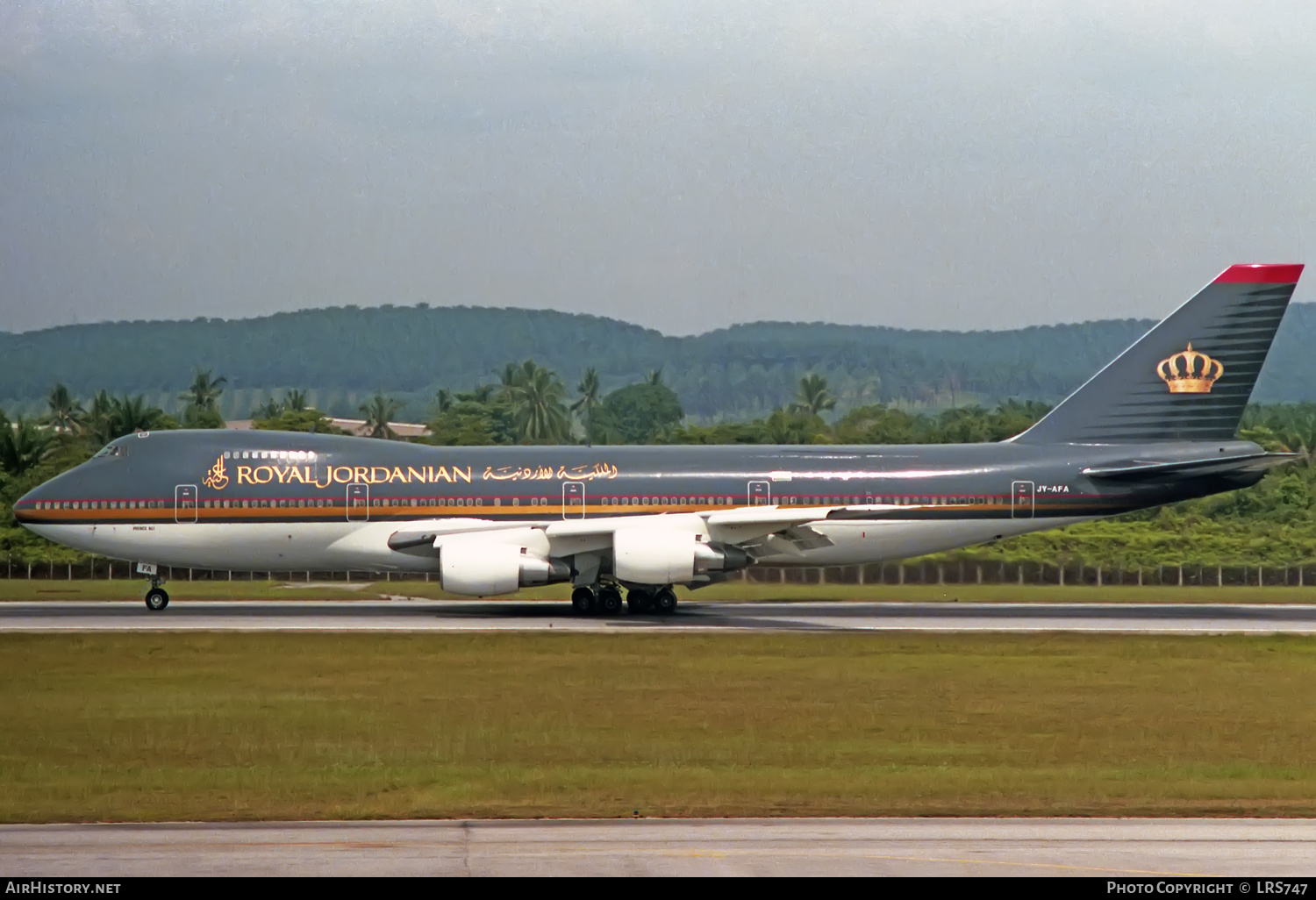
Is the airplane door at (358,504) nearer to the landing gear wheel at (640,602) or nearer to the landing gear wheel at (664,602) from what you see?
the landing gear wheel at (640,602)

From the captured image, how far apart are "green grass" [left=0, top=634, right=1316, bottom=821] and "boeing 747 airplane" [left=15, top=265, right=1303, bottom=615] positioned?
7782 mm

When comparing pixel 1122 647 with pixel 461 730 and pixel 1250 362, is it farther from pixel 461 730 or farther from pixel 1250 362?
pixel 461 730

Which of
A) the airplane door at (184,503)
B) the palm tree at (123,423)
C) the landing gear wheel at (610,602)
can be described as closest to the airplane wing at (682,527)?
the landing gear wheel at (610,602)

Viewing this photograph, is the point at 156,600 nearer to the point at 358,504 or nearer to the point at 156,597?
the point at 156,597

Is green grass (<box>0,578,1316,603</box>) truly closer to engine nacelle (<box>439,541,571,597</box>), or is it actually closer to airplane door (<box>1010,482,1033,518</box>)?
airplane door (<box>1010,482,1033,518</box>)

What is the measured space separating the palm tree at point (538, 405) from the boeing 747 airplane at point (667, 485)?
12331 centimetres

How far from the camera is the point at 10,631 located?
34.6 m

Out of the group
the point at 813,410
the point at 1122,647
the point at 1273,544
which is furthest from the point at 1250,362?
the point at 813,410

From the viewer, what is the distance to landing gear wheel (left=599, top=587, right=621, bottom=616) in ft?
136

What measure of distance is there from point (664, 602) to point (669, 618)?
97 centimetres

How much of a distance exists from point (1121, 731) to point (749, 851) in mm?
10229

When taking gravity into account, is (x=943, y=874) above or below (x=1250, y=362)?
below

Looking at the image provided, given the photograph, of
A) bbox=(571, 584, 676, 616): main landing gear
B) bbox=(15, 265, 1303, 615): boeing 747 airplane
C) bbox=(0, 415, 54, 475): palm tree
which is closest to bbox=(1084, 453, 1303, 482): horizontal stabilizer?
bbox=(15, 265, 1303, 615): boeing 747 airplane
